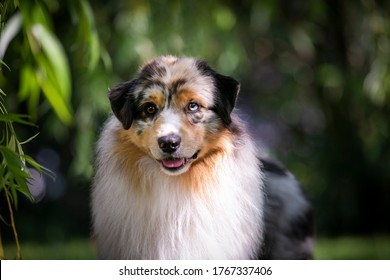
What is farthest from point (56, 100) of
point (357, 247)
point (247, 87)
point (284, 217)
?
point (357, 247)

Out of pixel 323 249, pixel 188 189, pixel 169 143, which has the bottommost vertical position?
pixel 323 249

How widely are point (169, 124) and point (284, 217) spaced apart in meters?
0.46

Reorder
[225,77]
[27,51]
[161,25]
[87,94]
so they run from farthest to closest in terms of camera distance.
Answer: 1. [161,25]
2. [87,94]
3. [27,51]
4. [225,77]

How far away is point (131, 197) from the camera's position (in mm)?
1519

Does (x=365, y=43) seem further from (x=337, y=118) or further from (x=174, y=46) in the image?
(x=174, y=46)

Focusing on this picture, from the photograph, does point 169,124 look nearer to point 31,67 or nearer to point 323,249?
point 31,67

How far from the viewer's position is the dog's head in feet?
4.52

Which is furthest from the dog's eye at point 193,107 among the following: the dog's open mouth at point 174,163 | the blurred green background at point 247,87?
the blurred green background at point 247,87

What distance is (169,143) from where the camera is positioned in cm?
137

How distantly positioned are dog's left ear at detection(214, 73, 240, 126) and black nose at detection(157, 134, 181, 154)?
13cm

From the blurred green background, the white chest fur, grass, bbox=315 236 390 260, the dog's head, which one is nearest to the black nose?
the dog's head

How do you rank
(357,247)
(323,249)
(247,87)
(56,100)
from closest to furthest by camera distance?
Answer: (56,100)
(323,249)
(247,87)
(357,247)
